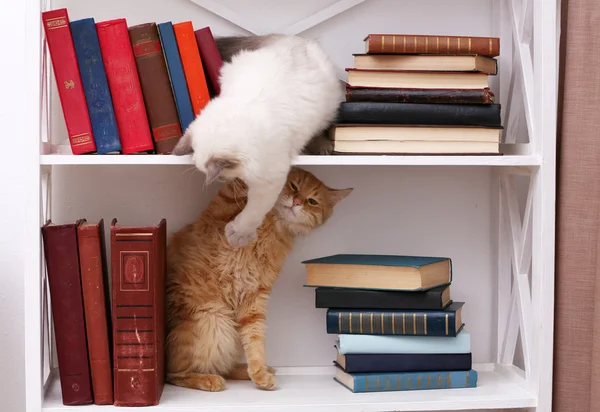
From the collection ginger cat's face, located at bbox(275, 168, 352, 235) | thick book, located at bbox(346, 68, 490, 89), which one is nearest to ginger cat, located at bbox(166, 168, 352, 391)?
ginger cat's face, located at bbox(275, 168, 352, 235)

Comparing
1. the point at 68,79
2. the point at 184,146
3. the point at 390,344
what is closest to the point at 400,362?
the point at 390,344

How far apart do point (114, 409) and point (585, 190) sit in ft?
2.89

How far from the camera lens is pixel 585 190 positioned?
1.21 meters

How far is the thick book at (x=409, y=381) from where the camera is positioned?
1.28m

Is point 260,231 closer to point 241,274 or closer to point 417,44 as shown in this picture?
point 241,274

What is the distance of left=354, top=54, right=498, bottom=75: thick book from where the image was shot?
1251mm

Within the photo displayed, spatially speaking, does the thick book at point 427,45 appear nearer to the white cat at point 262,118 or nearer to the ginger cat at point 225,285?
the white cat at point 262,118

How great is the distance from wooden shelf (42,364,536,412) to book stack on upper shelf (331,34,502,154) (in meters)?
0.44

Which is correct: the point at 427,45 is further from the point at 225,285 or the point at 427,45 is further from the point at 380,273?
the point at 225,285

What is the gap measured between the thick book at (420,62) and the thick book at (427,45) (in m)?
0.01

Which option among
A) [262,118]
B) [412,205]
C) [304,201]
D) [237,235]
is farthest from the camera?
[412,205]

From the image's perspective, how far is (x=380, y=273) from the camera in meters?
1.30

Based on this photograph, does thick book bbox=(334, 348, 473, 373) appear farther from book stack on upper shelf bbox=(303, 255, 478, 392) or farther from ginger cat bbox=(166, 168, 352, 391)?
ginger cat bbox=(166, 168, 352, 391)

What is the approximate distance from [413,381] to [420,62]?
0.58m
